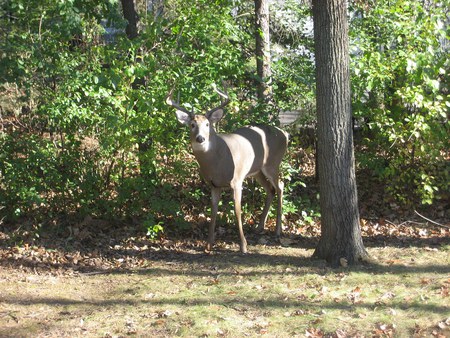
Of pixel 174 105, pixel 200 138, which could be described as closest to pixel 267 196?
pixel 200 138

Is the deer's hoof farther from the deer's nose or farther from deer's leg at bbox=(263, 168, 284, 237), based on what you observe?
the deer's nose

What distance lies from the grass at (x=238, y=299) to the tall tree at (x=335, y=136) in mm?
384

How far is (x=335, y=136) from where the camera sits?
8336 millimetres

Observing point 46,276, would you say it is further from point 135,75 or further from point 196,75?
point 196,75

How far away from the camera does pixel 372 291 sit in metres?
7.54

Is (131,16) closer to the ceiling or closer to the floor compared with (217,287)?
closer to the ceiling

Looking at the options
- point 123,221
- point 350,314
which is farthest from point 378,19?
point 350,314

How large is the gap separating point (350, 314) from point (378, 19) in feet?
20.7

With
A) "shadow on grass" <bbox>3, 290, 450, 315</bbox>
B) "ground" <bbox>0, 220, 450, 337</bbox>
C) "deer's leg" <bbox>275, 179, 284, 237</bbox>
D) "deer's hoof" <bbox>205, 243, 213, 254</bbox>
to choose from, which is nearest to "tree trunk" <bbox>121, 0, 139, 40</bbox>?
"ground" <bbox>0, 220, 450, 337</bbox>

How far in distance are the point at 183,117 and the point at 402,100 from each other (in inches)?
149

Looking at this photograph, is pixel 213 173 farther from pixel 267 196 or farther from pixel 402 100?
pixel 402 100

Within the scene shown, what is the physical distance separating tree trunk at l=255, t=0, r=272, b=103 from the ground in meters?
2.31

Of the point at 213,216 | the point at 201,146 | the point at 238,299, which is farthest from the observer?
the point at 213,216

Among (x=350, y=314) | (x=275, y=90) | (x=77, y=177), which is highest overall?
(x=275, y=90)
